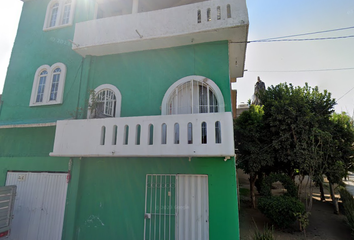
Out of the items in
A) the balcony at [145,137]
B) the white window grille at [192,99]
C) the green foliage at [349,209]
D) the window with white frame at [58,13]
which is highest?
the window with white frame at [58,13]

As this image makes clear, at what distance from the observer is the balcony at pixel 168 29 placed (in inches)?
213

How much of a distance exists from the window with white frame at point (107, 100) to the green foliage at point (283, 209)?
6730 millimetres

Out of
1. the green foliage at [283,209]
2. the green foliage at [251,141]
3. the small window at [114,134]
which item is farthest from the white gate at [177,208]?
the green foliage at [251,141]

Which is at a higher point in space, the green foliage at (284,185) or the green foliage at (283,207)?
the green foliage at (284,185)

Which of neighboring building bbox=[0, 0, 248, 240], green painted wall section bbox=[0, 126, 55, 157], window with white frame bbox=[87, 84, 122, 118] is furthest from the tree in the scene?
green painted wall section bbox=[0, 126, 55, 157]

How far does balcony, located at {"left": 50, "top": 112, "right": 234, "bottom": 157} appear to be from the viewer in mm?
4410

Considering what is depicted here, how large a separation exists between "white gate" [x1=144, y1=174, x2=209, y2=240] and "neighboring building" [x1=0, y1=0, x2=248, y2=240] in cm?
3

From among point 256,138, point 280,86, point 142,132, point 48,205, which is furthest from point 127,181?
point 280,86

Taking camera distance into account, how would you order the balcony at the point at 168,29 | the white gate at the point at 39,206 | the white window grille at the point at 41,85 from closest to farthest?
the balcony at the point at 168,29
the white gate at the point at 39,206
the white window grille at the point at 41,85

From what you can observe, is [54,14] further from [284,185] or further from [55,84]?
[284,185]

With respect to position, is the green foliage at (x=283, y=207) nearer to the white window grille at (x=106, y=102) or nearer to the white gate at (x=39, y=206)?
the white window grille at (x=106, y=102)

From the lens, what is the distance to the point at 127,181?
5.54 m

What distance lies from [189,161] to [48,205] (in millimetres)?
4840

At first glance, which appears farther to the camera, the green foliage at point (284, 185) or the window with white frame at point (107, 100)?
the green foliage at point (284, 185)
